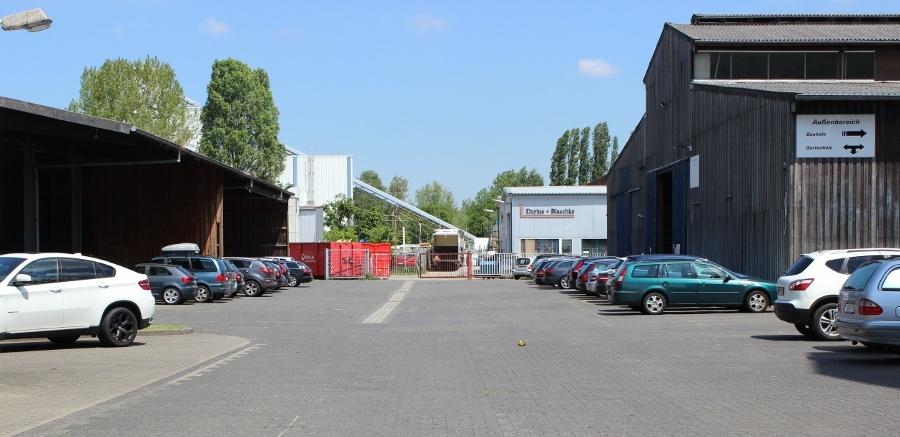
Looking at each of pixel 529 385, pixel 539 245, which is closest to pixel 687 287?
pixel 529 385

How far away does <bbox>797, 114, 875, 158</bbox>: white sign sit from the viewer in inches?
1116

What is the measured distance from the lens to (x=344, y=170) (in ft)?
354

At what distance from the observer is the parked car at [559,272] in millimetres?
45438

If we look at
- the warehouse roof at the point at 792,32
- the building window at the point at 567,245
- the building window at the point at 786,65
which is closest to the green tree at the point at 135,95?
the building window at the point at 567,245

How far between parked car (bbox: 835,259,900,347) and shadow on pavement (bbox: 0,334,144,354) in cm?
1230

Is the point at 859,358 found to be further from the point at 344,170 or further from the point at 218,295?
the point at 344,170

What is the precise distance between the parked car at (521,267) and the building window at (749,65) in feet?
83.9

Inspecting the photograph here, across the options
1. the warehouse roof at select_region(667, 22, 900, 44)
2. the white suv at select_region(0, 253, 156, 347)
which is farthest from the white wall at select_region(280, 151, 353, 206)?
the white suv at select_region(0, 253, 156, 347)

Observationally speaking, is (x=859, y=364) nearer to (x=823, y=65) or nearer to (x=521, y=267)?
(x=823, y=65)

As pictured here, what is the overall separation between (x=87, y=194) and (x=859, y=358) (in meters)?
35.8

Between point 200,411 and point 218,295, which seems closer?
point 200,411

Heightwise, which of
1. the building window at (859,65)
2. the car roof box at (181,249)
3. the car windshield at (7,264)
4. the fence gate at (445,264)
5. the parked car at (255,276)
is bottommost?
the fence gate at (445,264)

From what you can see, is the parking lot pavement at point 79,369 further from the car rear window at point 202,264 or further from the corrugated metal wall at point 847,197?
the corrugated metal wall at point 847,197

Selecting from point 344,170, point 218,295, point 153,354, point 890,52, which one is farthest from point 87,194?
point 344,170
